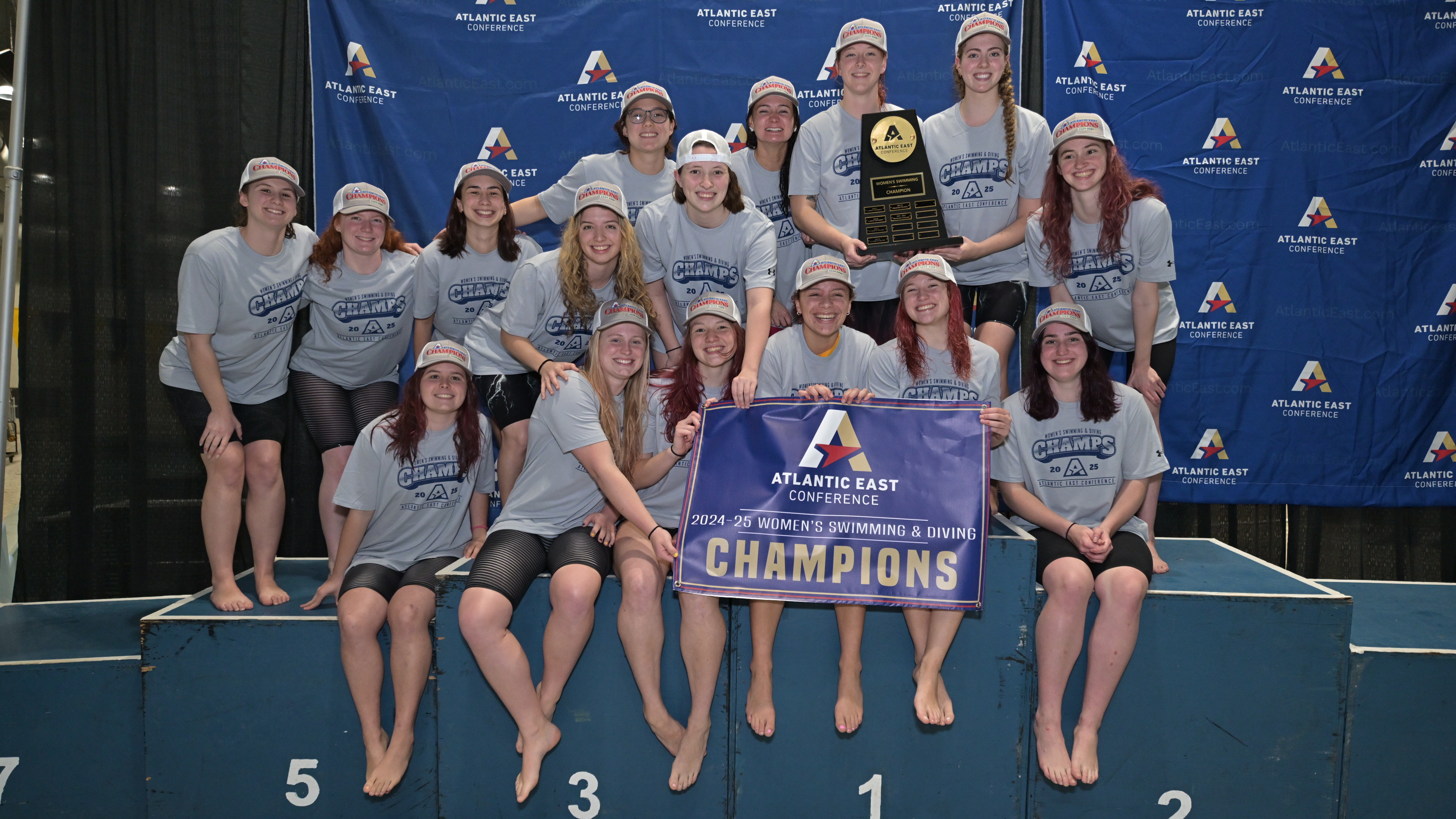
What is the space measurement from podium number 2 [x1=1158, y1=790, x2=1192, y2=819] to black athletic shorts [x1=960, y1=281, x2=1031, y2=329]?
180cm

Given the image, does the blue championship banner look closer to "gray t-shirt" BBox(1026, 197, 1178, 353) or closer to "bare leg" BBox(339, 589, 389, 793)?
"gray t-shirt" BBox(1026, 197, 1178, 353)

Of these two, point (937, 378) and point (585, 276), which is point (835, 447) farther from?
point (585, 276)

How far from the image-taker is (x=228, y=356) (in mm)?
3391

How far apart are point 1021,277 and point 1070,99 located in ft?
4.35

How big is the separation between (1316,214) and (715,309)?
3.33 metres

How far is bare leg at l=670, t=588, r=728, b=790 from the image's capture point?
9.14 feet

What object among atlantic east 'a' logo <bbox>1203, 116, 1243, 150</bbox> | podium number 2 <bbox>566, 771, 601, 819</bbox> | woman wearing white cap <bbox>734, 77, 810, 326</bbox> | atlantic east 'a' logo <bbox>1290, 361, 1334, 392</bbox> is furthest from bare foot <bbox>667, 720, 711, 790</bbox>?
atlantic east 'a' logo <bbox>1203, 116, 1243, 150</bbox>

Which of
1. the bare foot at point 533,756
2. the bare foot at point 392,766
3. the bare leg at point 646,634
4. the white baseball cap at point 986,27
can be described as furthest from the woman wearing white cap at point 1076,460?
the bare foot at point 392,766

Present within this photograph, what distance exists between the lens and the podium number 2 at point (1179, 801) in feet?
9.46

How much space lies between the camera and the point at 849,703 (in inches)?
111

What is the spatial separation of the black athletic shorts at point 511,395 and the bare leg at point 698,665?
1.13m

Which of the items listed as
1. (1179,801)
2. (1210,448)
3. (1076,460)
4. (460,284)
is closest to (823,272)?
(1076,460)

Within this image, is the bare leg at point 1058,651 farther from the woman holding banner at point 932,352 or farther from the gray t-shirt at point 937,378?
the gray t-shirt at point 937,378

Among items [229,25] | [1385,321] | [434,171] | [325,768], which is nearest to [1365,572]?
[1385,321]
